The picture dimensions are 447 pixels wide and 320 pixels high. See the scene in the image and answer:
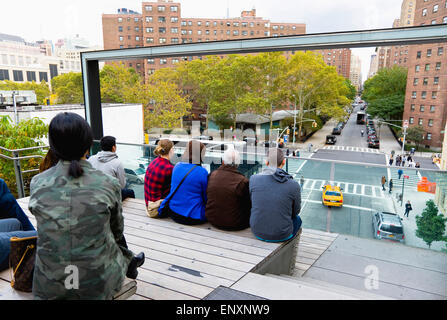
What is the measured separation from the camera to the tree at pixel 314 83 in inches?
1827

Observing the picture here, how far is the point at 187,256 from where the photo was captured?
2.88 meters

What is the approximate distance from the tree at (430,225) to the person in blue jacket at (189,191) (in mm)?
2965

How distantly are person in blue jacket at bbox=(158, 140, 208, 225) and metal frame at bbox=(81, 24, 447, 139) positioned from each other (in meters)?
2.70

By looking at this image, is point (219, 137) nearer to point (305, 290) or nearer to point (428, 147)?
point (428, 147)

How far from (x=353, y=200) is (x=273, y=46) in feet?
9.26

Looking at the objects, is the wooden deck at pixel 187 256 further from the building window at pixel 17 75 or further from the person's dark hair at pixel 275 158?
the building window at pixel 17 75

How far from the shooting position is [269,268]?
2.97 meters

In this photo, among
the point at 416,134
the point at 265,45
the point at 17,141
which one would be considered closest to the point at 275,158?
the point at 265,45

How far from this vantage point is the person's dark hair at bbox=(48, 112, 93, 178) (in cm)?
162

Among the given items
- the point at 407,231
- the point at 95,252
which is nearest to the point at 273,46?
the point at 407,231

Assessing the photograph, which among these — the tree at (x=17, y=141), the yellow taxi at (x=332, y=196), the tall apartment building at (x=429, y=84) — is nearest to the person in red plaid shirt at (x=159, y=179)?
the yellow taxi at (x=332, y=196)

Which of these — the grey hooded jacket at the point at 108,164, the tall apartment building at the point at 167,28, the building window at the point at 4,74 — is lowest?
the grey hooded jacket at the point at 108,164

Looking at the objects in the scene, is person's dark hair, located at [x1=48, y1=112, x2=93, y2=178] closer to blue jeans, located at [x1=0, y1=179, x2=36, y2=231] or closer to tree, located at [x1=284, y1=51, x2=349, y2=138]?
blue jeans, located at [x1=0, y1=179, x2=36, y2=231]
